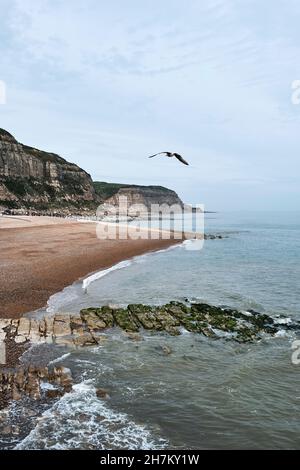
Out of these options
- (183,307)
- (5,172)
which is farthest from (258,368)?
(5,172)

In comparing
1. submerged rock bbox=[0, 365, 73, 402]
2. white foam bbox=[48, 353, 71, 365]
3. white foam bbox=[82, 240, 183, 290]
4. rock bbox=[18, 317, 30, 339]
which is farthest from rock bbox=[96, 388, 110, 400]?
white foam bbox=[82, 240, 183, 290]

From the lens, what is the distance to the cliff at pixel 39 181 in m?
109

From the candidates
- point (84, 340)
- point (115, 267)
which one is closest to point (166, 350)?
point (84, 340)

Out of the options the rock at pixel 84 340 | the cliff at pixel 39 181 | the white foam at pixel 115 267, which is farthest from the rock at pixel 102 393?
the cliff at pixel 39 181

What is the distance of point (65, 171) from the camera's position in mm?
136875

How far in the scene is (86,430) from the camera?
9.73 meters

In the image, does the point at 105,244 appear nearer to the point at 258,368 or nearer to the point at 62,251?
the point at 62,251

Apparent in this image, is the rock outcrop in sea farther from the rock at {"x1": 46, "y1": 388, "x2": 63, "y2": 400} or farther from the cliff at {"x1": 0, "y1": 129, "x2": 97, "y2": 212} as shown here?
the cliff at {"x1": 0, "y1": 129, "x2": 97, "y2": 212}

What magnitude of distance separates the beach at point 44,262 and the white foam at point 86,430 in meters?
8.05

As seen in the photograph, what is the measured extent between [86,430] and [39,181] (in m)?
119

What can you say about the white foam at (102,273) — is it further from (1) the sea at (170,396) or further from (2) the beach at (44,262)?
(1) the sea at (170,396)

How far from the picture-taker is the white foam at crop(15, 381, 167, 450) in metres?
9.08

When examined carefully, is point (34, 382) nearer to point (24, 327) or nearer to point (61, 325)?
point (24, 327)
